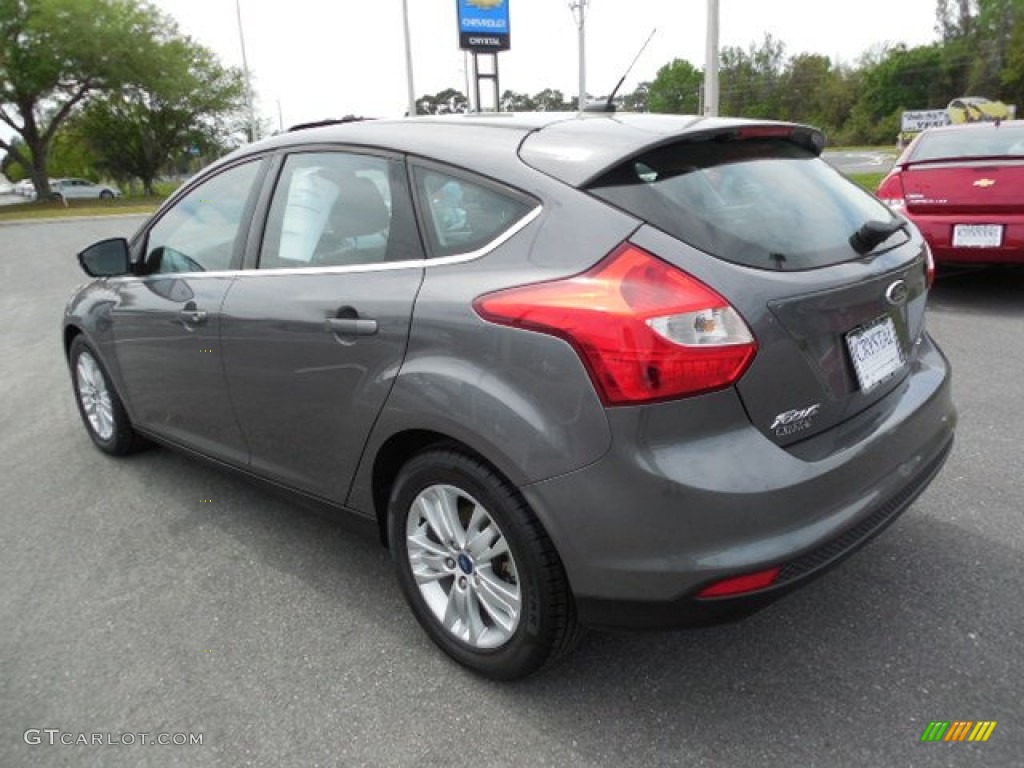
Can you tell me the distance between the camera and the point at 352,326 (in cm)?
238

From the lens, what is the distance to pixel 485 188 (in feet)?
7.18

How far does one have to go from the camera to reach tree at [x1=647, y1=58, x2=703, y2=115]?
9412 cm

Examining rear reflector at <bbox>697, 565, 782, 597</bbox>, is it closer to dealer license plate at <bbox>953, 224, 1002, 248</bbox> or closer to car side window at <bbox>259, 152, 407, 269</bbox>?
car side window at <bbox>259, 152, 407, 269</bbox>

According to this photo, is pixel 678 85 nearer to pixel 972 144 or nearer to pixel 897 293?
pixel 972 144

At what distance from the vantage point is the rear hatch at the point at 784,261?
1.91m

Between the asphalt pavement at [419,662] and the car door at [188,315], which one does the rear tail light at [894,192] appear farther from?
the car door at [188,315]

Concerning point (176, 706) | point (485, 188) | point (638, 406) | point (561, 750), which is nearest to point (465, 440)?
point (638, 406)

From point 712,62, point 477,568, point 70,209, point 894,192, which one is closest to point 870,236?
point 477,568

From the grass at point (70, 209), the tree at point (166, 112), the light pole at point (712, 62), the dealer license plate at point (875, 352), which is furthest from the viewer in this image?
the tree at point (166, 112)

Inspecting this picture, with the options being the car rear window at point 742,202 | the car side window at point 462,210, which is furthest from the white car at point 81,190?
the car rear window at point 742,202

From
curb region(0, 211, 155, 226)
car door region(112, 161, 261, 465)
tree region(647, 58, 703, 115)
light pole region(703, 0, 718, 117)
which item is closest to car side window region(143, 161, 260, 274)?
car door region(112, 161, 261, 465)

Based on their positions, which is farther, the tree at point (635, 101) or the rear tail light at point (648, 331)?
the tree at point (635, 101)

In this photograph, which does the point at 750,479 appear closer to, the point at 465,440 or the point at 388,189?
the point at 465,440

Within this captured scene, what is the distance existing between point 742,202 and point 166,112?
58176mm
